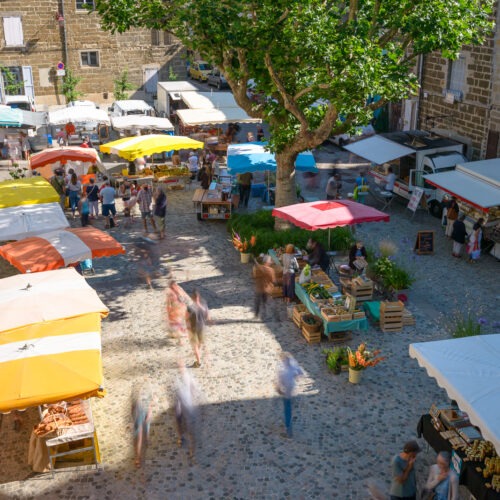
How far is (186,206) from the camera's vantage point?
863 inches

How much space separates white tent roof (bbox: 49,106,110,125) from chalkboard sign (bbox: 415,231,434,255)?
15.3 meters

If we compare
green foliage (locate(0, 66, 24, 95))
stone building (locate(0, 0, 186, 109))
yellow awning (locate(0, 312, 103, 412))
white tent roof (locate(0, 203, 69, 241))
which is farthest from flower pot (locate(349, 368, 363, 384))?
green foliage (locate(0, 66, 24, 95))

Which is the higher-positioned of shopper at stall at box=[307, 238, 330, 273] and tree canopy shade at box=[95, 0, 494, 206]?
tree canopy shade at box=[95, 0, 494, 206]

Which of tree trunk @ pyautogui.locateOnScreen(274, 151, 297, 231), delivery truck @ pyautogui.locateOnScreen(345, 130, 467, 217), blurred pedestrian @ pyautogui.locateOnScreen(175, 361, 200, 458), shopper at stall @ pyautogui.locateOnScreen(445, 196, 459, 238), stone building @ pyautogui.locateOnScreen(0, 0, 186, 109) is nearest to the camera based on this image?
blurred pedestrian @ pyautogui.locateOnScreen(175, 361, 200, 458)

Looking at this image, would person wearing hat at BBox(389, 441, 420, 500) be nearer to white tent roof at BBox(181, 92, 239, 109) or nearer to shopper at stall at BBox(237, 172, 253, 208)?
shopper at stall at BBox(237, 172, 253, 208)

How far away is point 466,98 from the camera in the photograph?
896 inches

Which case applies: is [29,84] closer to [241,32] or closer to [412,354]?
[241,32]

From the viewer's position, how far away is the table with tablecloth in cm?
803

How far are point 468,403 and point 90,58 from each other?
36.1 m

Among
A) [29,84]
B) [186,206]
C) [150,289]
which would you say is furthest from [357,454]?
[29,84]

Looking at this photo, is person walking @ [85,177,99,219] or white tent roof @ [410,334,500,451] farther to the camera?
person walking @ [85,177,99,219]

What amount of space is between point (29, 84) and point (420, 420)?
34.6 meters

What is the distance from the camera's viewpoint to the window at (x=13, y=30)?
121 feet

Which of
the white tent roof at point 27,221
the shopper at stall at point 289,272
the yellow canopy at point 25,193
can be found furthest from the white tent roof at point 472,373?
the yellow canopy at point 25,193
